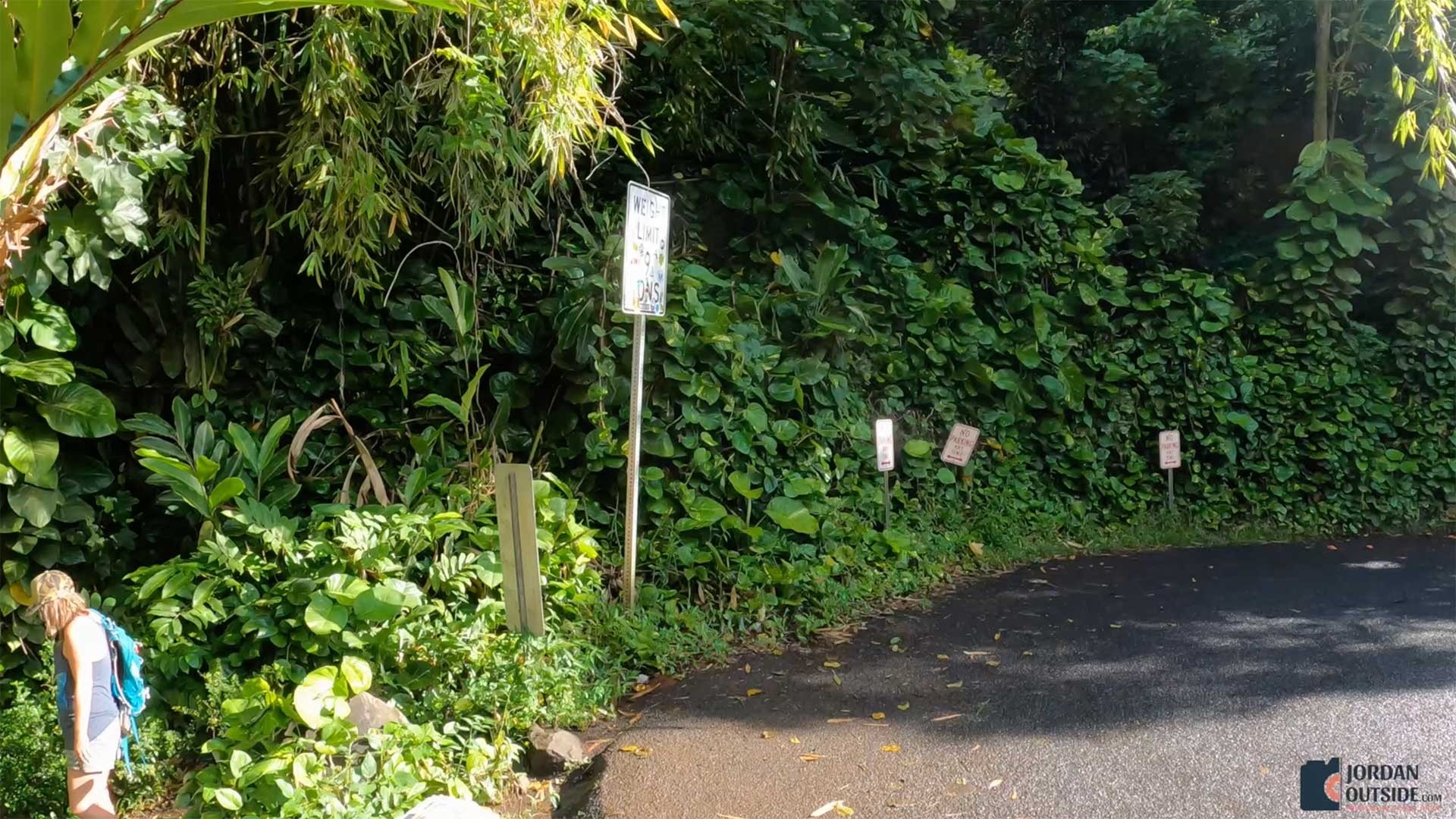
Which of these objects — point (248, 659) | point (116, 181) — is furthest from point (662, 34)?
point (248, 659)

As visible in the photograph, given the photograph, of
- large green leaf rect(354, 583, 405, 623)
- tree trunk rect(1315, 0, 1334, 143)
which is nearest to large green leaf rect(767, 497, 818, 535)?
large green leaf rect(354, 583, 405, 623)

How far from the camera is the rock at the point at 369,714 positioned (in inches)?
162

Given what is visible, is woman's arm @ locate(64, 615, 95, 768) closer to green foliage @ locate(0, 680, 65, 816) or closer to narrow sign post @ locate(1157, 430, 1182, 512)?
green foliage @ locate(0, 680, 65, 816)

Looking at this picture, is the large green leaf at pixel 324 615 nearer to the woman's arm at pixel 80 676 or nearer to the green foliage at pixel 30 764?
the woman's arm at pixel 80 676

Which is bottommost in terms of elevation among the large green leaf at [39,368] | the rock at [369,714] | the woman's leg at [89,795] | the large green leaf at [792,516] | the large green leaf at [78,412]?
the woman's leg at [89,795]

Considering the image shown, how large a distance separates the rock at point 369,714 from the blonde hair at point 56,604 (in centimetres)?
107

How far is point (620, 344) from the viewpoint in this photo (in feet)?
20.9

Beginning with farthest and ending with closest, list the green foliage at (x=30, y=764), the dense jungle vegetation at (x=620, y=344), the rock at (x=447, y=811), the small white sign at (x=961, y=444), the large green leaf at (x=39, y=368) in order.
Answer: the small white sign at (x=961, y=444), the large green leaf at (x=39, y=368), the dense jungle vegetation at (x=620, y=344), the green foliage at (x=30, y=764), the rock at (x=447, y=811)

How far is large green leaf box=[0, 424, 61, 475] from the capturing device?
5035 millimetres
